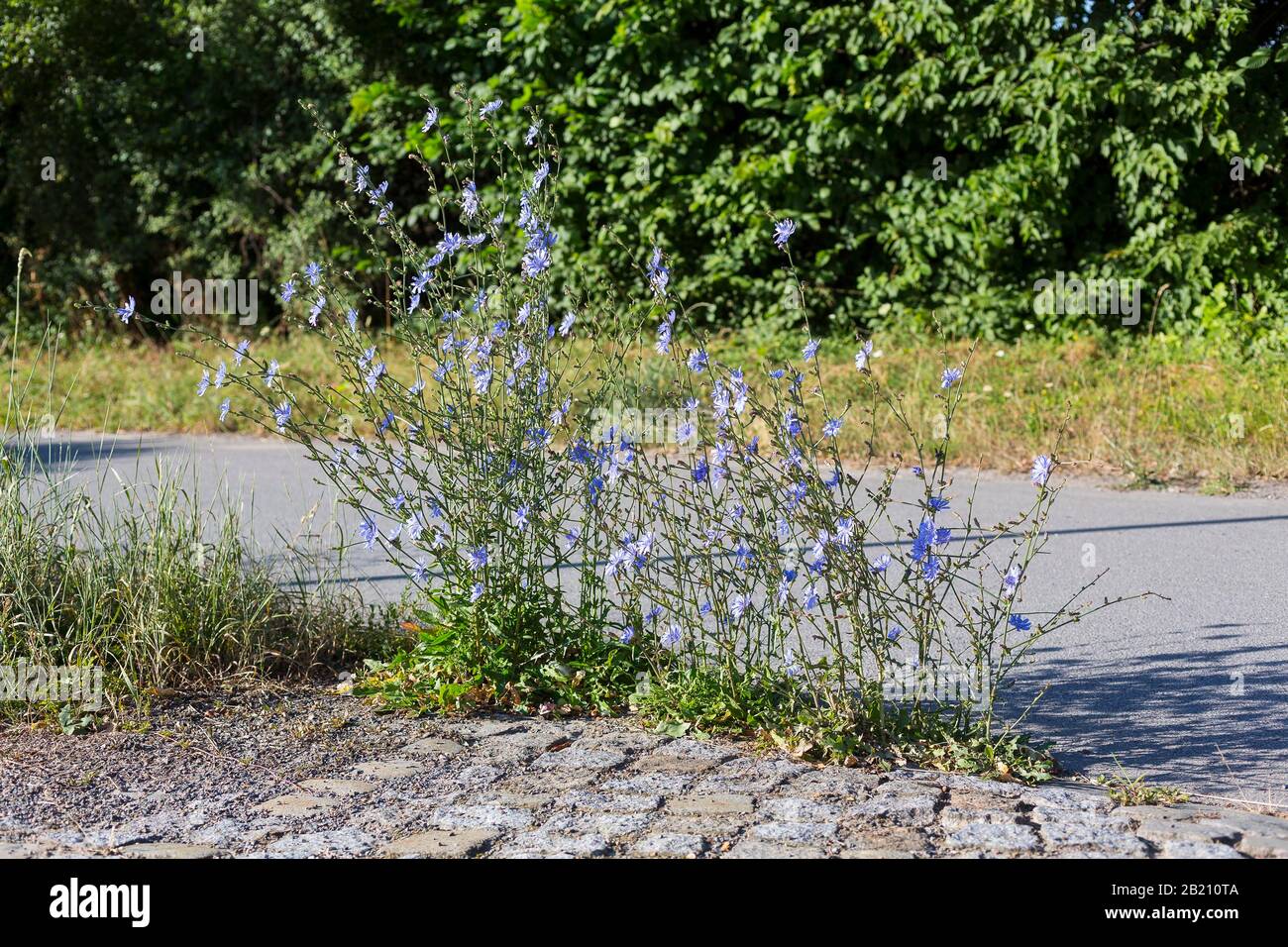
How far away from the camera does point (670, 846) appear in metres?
3.36

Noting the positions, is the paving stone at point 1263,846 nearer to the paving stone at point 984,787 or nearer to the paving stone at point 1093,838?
the paving stone at point 1093,838

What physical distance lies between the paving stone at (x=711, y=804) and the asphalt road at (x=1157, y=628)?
1071mm

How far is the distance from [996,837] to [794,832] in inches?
18.8

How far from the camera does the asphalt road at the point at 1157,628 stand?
4155 mm

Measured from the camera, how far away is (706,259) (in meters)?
13.9

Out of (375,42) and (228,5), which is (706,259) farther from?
(228,5)

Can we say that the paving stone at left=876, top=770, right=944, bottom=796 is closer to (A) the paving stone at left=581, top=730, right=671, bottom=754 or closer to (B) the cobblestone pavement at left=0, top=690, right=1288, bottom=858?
(B) the cobblestone pavement at left=0, top=690, right=1288, bottom=858

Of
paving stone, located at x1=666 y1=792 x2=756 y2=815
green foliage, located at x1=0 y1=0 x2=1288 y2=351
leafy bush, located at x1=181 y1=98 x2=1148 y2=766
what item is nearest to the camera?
paving stone, located at x1=666 y1=792 x2=756 y2=815

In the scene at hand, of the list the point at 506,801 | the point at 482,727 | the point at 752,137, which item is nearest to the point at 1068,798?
the point at 506,801

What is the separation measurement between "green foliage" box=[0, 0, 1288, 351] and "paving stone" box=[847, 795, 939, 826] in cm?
872

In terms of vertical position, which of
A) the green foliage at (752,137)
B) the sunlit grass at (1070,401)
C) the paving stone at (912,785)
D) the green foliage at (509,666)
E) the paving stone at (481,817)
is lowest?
the paving stone at (481,817)

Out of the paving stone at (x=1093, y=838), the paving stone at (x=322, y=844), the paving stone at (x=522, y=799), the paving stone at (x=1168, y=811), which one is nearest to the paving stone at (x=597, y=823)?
the paving stone at (x=522, y=799)

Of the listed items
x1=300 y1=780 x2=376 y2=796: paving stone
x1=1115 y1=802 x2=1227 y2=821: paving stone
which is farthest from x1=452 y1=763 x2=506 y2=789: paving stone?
x1=1115 y1=802 x2=1227 y2=821: paving stone

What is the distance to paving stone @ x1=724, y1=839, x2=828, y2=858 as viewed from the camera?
3281 mm
